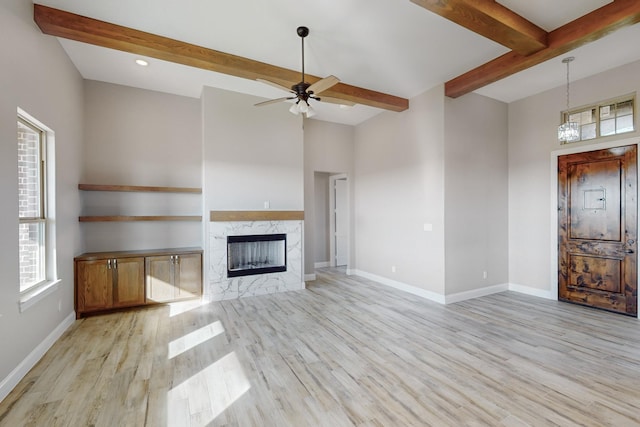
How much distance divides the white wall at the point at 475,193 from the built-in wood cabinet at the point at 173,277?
4.09m

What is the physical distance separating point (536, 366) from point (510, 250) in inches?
127

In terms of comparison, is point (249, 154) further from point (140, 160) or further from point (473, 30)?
point (473, 30)

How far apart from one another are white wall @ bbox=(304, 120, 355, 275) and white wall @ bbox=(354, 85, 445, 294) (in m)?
0.24

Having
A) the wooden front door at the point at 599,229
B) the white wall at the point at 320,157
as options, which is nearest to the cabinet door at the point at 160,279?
the white wall at the point at 320,157

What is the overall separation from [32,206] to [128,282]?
1.62 metres

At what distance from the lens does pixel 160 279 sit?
4.51 metres

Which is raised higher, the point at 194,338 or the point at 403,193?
the point at 403,193

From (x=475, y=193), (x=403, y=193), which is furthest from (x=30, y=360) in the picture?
(x=475, y=193)

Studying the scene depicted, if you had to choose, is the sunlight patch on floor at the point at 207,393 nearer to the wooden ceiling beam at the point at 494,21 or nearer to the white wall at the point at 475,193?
the white wall at the point at 475,193

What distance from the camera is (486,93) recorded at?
5062mm

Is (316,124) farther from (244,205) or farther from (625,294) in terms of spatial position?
(625,294)

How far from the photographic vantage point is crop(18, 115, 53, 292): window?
2926mm

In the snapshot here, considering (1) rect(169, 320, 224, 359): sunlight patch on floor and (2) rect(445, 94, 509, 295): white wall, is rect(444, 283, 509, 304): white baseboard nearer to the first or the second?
(2) rect(445, 94, 509, 295): white wall

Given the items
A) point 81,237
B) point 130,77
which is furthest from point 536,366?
point 130,77
